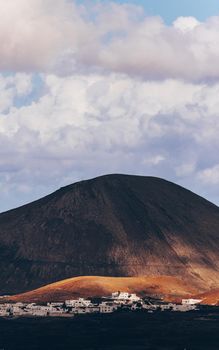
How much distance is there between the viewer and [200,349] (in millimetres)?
198250

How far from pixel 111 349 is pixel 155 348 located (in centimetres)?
864

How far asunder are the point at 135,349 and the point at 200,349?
41.4 feet

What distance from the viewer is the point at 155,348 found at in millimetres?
199375

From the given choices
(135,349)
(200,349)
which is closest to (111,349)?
(135,349)

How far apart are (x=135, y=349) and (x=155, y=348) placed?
157 inches

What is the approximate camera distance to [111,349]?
652 ft

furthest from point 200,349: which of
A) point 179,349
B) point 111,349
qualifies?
point 111,349

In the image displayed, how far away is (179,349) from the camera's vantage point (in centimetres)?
19762

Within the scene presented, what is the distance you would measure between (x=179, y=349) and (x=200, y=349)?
164 inches

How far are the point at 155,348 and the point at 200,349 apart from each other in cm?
877

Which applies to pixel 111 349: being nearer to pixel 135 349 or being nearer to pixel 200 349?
pixel 135 349

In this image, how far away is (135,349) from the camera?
199 m

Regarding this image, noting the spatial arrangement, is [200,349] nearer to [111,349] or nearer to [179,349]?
[179,349]
